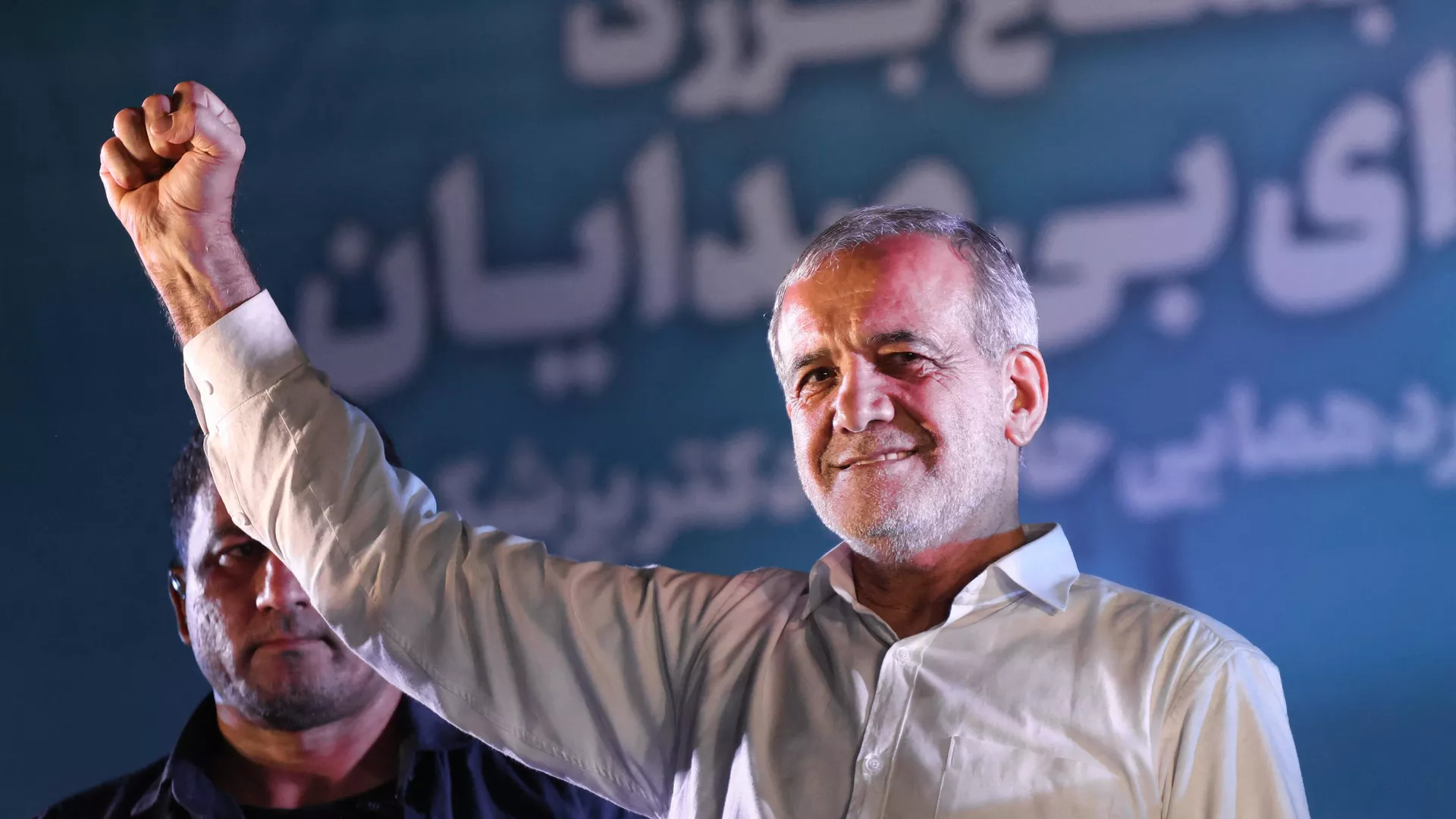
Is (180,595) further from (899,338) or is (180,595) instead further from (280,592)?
(899,338)

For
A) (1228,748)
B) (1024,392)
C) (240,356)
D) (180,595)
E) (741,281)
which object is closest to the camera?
(1228,748)

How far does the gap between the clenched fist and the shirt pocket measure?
87cm

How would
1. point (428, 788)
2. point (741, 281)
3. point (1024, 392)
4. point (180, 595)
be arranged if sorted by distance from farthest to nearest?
point (741, 281) < point (180, 595) < point (428, 788) < point (1024, 392)

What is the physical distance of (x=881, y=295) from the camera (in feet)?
A: 5.05

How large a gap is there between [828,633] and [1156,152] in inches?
62.6

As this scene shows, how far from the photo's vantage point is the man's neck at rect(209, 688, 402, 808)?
2266 mm

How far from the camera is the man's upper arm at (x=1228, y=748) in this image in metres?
1.30

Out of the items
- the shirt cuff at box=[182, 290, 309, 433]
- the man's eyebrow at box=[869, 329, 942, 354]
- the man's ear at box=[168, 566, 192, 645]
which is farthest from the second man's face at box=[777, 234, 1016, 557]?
the man's ear at box=[168, 566, 192, 645]

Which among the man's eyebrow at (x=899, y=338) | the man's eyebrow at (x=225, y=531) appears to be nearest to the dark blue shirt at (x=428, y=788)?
the man's eyebrow at (x=225, y=531)

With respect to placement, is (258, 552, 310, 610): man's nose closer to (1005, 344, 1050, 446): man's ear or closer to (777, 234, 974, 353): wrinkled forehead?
(777, 234, 974, 353): wrinkled forehead

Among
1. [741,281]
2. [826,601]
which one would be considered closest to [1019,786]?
[826,601]

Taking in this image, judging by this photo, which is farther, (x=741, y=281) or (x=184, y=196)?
(x=741, y=281)

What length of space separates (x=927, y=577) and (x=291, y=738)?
3.98ft

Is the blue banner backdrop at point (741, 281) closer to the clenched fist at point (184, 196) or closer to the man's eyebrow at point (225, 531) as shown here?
the man's eyebrow at point (225, 531)
